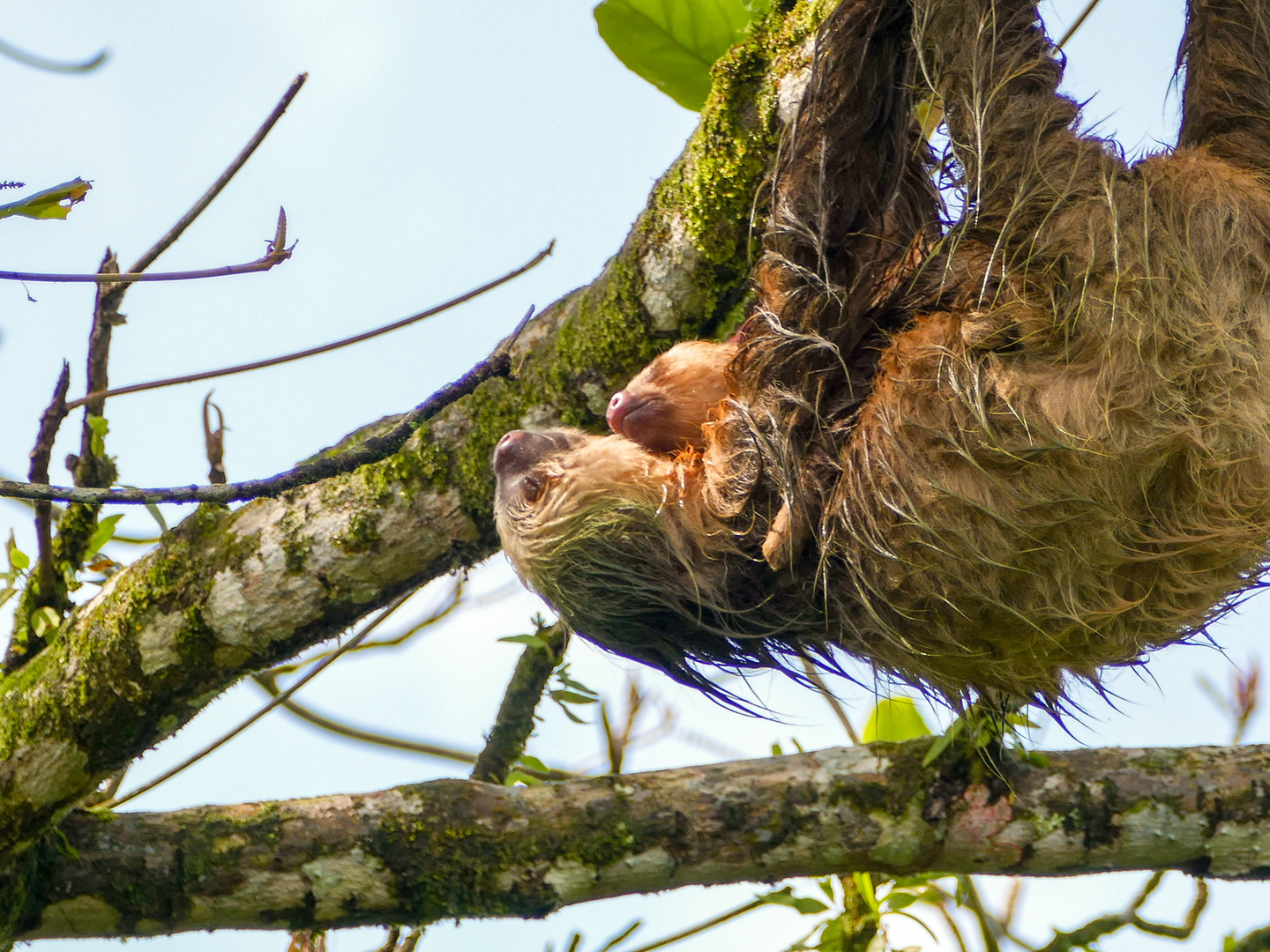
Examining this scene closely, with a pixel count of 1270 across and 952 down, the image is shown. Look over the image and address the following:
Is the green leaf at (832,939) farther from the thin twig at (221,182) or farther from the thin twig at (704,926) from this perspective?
the thin twig at (221,182)

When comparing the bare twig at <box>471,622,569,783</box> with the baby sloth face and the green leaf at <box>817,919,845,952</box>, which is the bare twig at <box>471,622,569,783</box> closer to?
the baby sloth face

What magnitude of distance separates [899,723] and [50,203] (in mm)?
3527

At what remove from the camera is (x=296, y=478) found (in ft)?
9.31

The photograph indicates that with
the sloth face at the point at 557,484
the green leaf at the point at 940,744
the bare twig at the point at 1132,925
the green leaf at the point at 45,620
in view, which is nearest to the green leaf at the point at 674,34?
the sloth face at the point at 557,484

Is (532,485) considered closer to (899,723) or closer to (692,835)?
(692,835)

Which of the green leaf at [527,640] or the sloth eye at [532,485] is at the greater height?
the sloth eye at [532,485]

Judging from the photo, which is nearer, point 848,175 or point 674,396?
point 848,175

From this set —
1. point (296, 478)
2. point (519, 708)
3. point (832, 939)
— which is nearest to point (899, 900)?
point (832, 939)

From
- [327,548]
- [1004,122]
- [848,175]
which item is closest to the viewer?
[1004,122]

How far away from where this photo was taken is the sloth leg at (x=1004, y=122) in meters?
3.05

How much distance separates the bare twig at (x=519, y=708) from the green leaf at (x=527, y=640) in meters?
0.02

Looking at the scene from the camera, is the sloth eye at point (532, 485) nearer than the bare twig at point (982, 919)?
Yes

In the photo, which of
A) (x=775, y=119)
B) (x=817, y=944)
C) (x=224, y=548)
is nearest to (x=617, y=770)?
(x=817, y=944)

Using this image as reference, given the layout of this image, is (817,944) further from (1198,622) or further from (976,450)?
(976,450)
